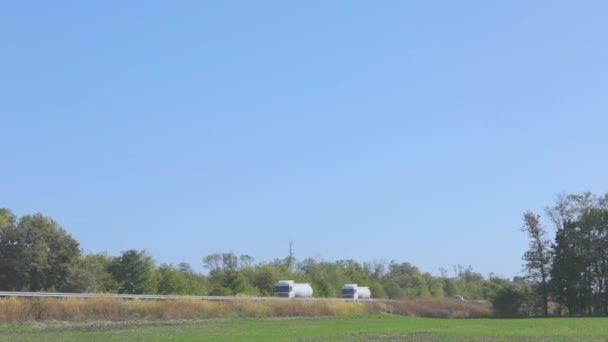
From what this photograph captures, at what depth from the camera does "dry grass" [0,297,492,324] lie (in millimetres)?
55250

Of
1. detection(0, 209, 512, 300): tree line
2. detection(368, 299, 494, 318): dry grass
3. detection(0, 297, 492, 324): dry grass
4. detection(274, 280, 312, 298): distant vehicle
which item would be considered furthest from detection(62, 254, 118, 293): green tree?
detection(368, 299, 494, 318): dry grass

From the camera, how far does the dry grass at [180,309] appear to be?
55.2 meters

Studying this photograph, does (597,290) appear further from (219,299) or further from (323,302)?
(219,299)

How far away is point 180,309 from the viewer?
217 feet

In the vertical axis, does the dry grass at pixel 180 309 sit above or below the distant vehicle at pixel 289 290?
below

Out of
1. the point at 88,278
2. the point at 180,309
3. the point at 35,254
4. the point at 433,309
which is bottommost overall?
the point at 433,309

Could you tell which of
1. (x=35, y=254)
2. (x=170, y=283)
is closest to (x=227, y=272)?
(x=170, y=283)

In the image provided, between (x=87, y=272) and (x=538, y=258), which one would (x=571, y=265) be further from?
(x=87, y=272)

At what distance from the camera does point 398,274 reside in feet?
621

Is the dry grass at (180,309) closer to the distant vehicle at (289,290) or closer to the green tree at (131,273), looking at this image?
the distant vehicle at (289,290)

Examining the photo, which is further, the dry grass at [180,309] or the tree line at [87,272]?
the tree line at [87,272]

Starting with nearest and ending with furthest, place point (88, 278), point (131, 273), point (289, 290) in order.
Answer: point (88, 278), point (131, 273), point (289, 290)

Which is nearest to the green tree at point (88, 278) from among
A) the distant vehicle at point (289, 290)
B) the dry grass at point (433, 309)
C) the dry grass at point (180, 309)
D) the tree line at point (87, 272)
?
the tree line at point (87, 272)

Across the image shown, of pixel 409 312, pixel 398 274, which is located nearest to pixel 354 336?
pixel 409 312
